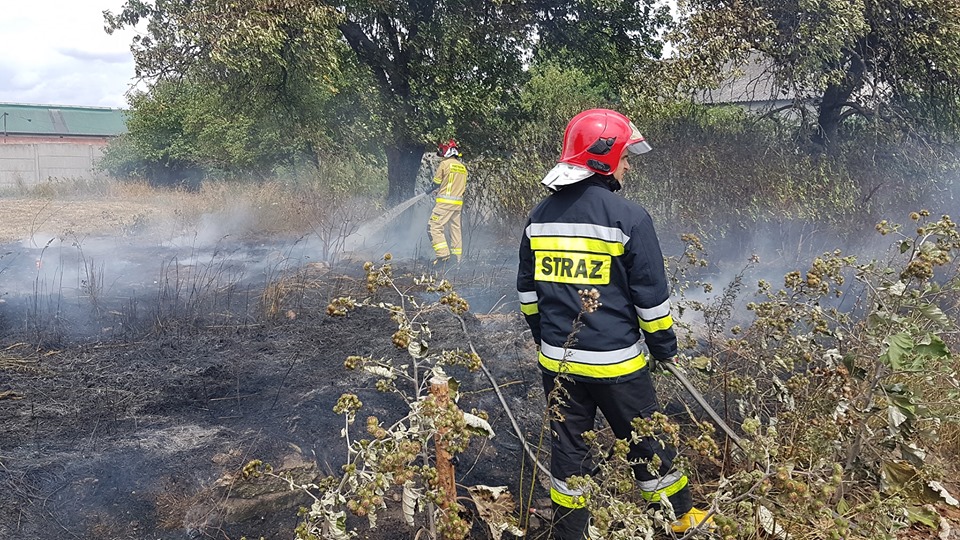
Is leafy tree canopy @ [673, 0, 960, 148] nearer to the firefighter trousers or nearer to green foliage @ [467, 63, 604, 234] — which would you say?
green foliage @ [467, 63, 604, 234]

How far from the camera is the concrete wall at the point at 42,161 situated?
31406 mm

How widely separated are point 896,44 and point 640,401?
8045 millimetres

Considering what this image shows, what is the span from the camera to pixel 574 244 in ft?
8.63

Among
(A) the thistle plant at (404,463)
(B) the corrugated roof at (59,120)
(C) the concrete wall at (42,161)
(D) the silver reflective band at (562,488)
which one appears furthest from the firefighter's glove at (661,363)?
(B) the corrugated roof at (59,120)

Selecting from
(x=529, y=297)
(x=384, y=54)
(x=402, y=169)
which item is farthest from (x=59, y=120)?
(x=529, y=297)

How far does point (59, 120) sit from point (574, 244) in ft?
149

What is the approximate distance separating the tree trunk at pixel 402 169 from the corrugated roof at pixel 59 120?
3152 cm

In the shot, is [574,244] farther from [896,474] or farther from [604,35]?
[604,35]

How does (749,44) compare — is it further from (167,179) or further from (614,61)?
(167,179)

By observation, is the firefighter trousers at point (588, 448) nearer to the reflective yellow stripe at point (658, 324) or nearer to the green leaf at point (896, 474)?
the reflective yellow stripe at point (658, 324)

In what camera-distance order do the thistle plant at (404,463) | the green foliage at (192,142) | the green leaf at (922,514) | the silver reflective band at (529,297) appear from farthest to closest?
the green foliage at (192,142)
the silver reflective band at (529,297)
the green leaf at (922,514)
the thistle plant at (404,463)

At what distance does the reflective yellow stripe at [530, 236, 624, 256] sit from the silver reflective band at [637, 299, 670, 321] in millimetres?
240

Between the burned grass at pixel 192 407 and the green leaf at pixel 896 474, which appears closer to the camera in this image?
the green leaf at pixel 896 474

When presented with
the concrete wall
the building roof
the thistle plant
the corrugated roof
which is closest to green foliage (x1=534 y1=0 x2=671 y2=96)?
the building roof
